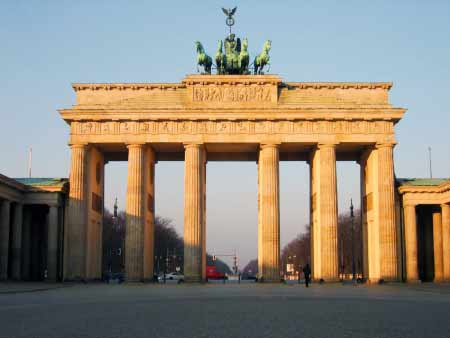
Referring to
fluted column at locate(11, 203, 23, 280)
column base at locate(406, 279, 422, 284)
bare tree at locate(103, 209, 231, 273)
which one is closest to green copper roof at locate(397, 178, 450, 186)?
column base at locate(406, 279, 422, 284)

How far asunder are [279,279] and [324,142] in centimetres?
1260

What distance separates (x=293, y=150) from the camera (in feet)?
214

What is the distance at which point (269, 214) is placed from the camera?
59531 millimetres

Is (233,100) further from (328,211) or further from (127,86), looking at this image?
(328,211)

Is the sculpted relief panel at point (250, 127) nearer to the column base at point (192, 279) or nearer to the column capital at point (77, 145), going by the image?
the column capital at point (77, 145)

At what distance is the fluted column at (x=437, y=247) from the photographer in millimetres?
61025

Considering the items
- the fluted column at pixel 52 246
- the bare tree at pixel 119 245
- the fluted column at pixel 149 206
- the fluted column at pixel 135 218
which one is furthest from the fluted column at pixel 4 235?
the bare tree at pixel 119 245

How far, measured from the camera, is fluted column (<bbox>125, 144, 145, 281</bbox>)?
59250 millimetres

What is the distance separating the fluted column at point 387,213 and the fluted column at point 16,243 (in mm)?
31663

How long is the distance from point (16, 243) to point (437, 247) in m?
37.6

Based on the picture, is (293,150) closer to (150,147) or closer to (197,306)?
(150,147)

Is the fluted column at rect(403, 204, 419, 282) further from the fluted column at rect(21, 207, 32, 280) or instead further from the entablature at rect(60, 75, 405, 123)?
the fluted column at rect(21, 207, 32, 280)

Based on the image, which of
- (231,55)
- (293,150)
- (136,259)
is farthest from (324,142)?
(136,259)

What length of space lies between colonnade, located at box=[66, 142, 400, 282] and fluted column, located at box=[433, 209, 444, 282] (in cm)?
448
